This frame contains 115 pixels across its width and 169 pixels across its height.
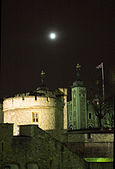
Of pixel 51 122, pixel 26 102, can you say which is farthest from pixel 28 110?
pixel 51 122

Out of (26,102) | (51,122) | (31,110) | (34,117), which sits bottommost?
(51,122)

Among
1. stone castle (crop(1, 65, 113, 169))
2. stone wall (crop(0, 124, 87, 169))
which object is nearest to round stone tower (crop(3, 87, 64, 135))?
stone castle (crop(1, 65, 113, 169))

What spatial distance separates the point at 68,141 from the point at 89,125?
5480cm

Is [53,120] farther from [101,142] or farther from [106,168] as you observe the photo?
[106,168]

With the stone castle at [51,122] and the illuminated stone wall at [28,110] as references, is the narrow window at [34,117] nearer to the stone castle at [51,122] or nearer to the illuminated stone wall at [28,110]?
the stone castle at [51,122]

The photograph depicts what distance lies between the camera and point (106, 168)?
26.4m

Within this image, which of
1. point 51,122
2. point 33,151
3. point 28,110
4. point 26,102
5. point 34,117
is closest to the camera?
point 33,151

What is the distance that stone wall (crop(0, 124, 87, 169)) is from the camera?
75.0 feet

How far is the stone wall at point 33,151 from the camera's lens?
2286 centimetres

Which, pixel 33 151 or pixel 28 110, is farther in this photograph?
pixel 28 110

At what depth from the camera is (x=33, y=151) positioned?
23891 mm

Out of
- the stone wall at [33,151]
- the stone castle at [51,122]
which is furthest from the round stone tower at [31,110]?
the stone wall at [33,151]

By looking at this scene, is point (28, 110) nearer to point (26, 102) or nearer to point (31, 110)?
point (31, 110)

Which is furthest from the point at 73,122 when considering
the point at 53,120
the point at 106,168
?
the point at 106,168
